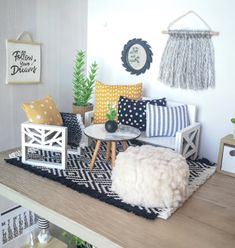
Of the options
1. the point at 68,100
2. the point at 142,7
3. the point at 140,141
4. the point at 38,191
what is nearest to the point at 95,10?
the point at 142,7

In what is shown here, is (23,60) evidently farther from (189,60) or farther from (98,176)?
(189,60)

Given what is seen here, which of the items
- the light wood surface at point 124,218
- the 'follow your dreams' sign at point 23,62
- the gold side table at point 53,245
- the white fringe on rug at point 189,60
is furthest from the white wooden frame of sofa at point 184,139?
the gold side table at point 53,245

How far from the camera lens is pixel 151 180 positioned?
1.54 meters

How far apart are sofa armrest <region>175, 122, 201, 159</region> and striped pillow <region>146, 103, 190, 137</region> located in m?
0.11

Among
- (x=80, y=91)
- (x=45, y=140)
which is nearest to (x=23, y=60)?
(x=80, y=91)

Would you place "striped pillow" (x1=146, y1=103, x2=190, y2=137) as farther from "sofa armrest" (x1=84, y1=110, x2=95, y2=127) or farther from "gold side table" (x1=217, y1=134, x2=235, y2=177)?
"sofa armrest" (x1=84, y1=110, x2=95, y2=127)

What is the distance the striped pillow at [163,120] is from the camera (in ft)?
7.70

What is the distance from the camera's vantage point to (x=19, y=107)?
2.51 meters

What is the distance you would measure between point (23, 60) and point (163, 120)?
128 cm

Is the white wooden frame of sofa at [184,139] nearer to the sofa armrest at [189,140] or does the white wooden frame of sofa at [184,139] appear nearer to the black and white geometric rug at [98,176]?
the sofa armrest at [189,140]

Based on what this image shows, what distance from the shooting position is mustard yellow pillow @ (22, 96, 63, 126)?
1988 millimetres

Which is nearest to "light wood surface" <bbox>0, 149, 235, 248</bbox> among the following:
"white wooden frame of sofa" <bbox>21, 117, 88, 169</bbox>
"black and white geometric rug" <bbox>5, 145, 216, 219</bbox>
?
"black and white geometric rug" <bbox>5, 145, 216, 219</bbox>

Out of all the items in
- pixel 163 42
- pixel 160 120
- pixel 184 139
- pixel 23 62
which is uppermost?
pixel 163 42

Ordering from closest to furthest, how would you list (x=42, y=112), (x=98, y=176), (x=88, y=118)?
(x=98, y=176) → (x=42, y=112) → (x=88, y=118)
